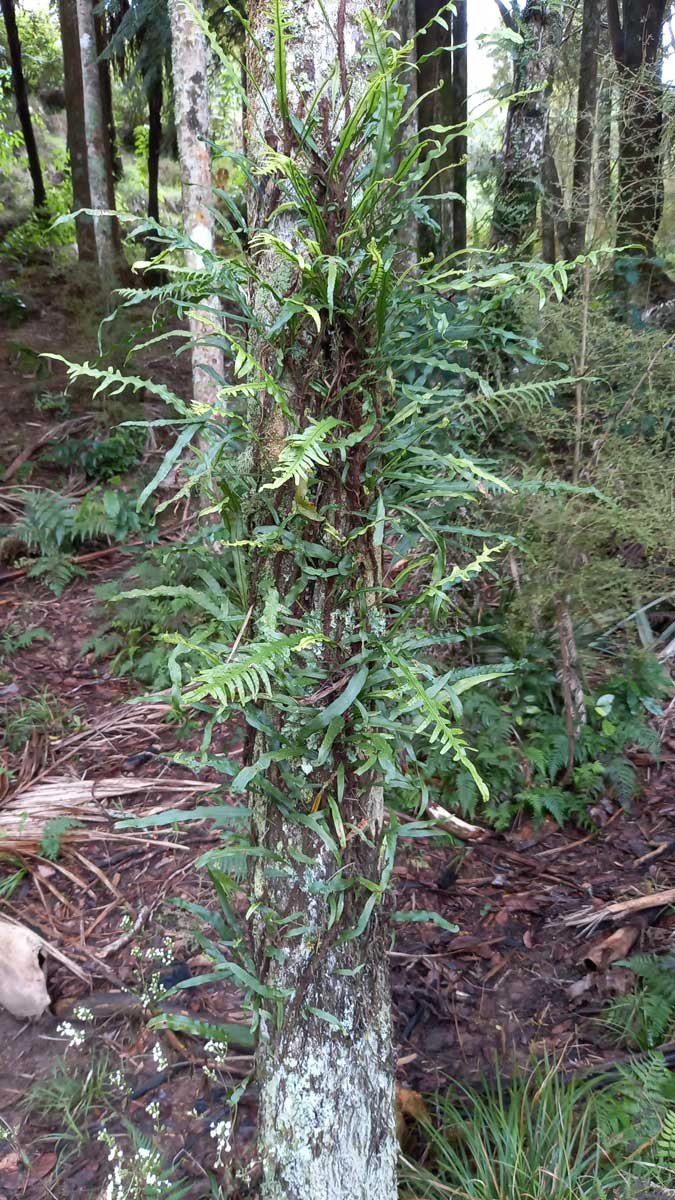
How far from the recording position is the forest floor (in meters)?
2.50

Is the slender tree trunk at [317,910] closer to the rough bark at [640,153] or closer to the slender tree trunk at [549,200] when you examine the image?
the rough bark at [640,153]

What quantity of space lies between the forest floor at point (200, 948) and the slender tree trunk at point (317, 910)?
29 cm

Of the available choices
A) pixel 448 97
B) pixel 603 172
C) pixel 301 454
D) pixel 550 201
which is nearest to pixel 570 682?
pixel 550 201

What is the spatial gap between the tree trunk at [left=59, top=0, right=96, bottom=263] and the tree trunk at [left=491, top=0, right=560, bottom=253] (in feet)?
23.3

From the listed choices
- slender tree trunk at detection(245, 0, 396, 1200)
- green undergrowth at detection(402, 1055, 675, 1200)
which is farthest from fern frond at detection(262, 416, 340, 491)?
green undergrowth at detection(402, 1055, 675, 1200)

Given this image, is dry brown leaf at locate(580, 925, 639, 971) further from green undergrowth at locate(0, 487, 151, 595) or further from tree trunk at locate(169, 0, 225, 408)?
green undergrowth at locate(0, 487, 151, 595)

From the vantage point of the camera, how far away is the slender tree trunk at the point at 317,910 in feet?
5.09

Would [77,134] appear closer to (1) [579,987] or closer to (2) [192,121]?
(2) [192,121]

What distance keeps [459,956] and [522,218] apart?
4434mm

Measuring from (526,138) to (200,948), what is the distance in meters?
5.40

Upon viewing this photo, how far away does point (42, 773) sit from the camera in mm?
4227

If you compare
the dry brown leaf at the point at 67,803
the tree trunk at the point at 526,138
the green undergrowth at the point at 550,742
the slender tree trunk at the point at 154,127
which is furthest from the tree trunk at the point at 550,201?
the slender tree trunk at the point at 154,127

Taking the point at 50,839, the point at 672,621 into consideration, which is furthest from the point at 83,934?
the point at 672,621

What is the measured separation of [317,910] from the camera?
167 centimetres
